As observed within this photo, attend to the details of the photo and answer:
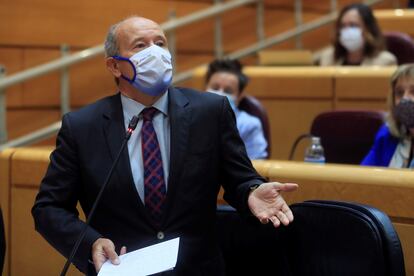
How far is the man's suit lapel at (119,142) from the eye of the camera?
6.27 ft

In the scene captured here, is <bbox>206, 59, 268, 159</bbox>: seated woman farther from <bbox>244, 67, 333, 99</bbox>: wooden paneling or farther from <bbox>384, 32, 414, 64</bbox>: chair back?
<bbox>384, 32, 414, 64</bbox>: chair back

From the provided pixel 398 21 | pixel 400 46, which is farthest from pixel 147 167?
pixel 398 21

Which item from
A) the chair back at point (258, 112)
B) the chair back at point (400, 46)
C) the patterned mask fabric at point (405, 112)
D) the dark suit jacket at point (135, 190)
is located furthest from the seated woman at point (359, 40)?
the dark suit jacket at point (135, 190)

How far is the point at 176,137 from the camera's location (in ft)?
6.38

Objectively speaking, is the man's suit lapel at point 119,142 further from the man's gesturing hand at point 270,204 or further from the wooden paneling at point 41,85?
the wooden paneling at point 41,85

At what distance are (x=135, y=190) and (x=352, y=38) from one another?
3.11m

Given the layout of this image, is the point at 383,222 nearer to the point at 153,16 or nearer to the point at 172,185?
the point at 172,185

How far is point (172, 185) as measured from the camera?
1913 millimetres

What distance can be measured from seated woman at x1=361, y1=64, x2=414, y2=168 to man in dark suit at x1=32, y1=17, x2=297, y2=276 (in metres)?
1.13

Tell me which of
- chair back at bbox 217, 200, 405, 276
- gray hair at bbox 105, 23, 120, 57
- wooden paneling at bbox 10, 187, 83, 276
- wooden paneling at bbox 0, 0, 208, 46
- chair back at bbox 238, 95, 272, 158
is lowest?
wooden paneling at bbox 10, 187, 83, 276

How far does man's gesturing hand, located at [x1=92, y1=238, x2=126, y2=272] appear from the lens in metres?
1.79

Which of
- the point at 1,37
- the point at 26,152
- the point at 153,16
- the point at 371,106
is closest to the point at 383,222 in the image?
the point at 26,152

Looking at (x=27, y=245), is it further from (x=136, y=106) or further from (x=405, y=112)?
(x=405, y=112)

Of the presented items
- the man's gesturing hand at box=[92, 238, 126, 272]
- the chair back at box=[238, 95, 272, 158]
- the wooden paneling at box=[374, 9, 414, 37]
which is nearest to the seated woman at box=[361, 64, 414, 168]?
the chair back at box=[238, 95, 272, 158]
